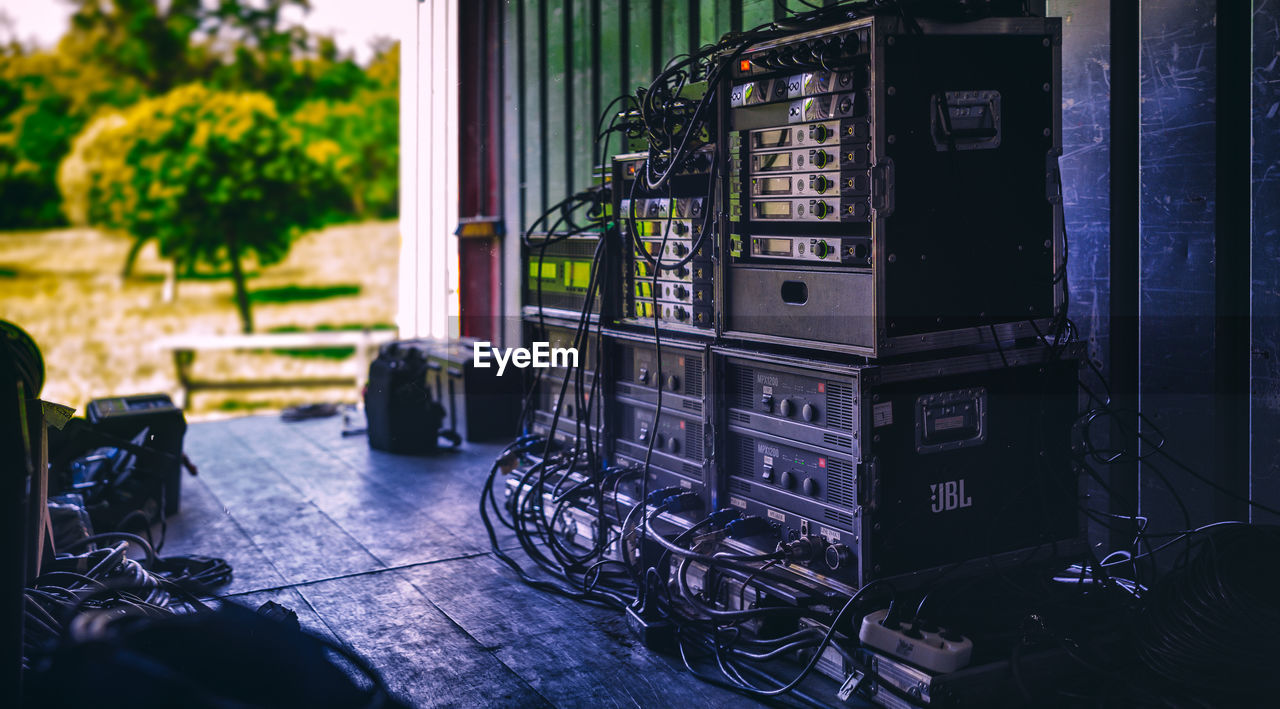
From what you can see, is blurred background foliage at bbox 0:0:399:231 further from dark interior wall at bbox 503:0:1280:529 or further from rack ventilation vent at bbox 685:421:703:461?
dark interior wall at bbox 503:0:1280:529

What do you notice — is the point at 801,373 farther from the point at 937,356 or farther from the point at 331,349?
the point at 331,349

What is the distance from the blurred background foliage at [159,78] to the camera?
14.9m

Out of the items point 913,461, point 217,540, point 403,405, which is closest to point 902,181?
point 913,461

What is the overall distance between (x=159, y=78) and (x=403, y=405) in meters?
11.9

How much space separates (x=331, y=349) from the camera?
55.9 feet

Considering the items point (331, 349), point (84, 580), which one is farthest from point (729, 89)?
point (331, 349)

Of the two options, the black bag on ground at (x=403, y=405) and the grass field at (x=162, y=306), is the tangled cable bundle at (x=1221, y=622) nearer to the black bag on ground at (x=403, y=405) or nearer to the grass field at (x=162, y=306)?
the black bag on ground at (x=403, y=405)

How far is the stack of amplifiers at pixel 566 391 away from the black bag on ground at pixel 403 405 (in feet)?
5.40

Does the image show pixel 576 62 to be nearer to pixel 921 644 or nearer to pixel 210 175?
pixel 921 644

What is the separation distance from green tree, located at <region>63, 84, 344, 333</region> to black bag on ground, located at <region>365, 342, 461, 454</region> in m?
6.13

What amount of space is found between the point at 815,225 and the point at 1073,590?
4.01ft

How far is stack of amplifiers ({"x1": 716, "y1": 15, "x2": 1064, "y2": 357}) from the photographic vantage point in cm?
271

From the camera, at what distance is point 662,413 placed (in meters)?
3.51

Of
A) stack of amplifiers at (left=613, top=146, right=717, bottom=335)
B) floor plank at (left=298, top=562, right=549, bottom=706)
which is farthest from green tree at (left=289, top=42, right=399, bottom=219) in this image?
floor plank at (left=298, top=562, right=549, bottom=706)
